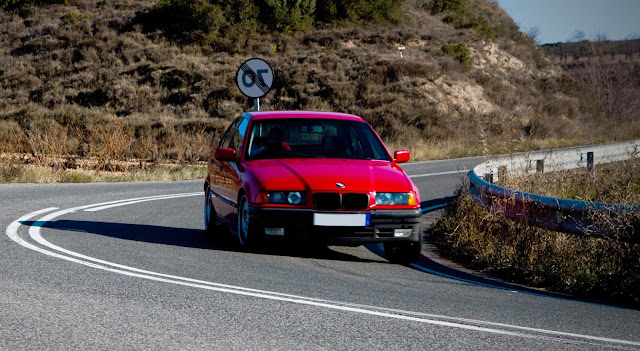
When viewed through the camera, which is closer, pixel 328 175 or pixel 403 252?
pixel 328 175

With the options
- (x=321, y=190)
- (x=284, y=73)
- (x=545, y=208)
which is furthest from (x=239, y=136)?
(x=284, y=73)

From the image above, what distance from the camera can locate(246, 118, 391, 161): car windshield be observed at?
9.87 metres

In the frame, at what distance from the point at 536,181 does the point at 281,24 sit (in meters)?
47.8

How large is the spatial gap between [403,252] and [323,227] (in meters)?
1.10

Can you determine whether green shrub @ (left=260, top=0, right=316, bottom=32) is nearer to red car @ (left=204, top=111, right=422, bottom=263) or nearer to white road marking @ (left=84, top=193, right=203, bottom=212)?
white road marking @ (left=84, top=193, right=203, bottom=212)

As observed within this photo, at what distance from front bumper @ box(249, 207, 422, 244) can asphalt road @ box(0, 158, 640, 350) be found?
0.31 m

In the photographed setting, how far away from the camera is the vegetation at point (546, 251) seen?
7395 mm

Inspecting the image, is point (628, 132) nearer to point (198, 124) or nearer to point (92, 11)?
point (198, 124)

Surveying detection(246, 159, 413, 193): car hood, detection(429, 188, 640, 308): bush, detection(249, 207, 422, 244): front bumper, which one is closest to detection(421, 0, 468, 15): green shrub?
detection(429, 188, 640, 308): bush

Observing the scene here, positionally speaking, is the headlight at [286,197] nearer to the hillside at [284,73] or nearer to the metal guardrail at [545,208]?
the metal guardrail at [545,208]

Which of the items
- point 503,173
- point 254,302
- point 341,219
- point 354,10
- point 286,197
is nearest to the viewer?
point 254,302

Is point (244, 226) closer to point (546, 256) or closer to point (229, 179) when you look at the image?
point (229, 179)

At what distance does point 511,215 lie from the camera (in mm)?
9070

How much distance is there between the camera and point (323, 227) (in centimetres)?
856
